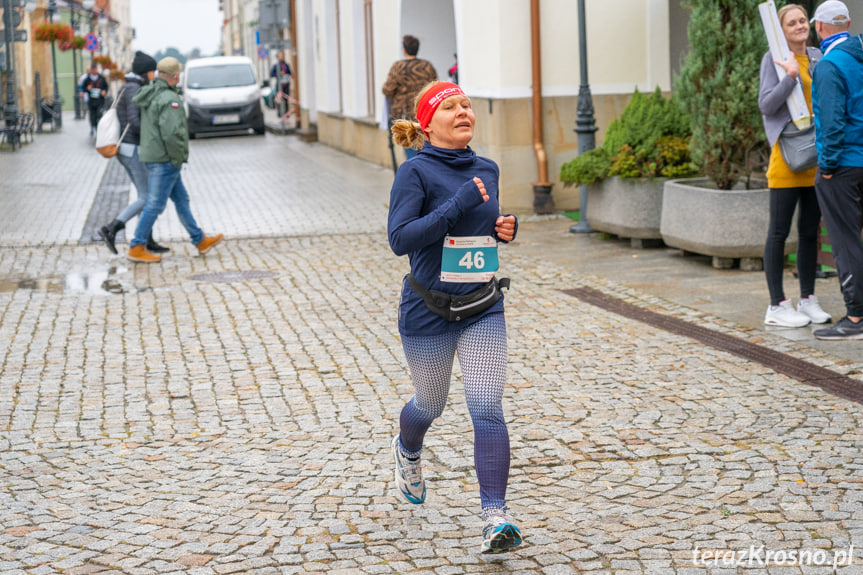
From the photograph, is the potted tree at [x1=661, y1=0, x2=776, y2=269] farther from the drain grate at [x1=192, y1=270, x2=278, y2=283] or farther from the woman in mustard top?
the drain grate at [x1=192, y1=270, x2=278, y2=283]

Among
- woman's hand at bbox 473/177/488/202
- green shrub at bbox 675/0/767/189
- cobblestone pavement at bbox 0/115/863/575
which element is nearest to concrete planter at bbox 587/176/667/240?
green shrub at bbox 675/0/767/189

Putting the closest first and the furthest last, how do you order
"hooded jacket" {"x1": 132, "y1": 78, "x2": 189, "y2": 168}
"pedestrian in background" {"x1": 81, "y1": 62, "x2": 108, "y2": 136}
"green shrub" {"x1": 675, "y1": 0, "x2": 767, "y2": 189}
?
"green shrub" {"x1": 675, "y1": 0, "x2": 767, "y2": 189}, "hooded jacket" {"x1": 132, "y1": 78, "x2": 189, "y2": 168}, "pedestrian in background" {"x1": 81, "y1": 62, "x2": 108, "y2": 136}

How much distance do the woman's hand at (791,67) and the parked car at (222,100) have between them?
2482cm

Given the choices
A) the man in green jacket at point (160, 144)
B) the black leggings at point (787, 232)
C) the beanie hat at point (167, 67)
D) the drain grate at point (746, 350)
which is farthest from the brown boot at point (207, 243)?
the black leggings at point (787, 232)

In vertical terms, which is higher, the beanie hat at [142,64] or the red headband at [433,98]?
the beanie hat at [142,64]

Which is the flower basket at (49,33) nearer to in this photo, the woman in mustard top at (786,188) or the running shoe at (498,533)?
the woman in mustard top at (786,188)

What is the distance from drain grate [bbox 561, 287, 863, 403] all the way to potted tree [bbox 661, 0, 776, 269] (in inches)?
49.7

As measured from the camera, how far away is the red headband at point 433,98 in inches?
170

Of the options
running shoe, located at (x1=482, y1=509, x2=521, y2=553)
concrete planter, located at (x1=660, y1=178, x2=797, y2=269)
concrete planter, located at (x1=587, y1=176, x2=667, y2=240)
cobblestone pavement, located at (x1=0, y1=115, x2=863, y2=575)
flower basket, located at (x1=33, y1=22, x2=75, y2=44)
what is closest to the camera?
running shoe, located at (x1=482, y1=509, x2=521, y2=553)

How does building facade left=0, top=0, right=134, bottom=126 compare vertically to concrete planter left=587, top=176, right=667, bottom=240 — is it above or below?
above

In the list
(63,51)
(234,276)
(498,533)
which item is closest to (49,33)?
(63,51)

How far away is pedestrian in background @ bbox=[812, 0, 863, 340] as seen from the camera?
710 centimetres

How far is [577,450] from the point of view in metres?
5.51

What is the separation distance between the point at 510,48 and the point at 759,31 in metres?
4.29
